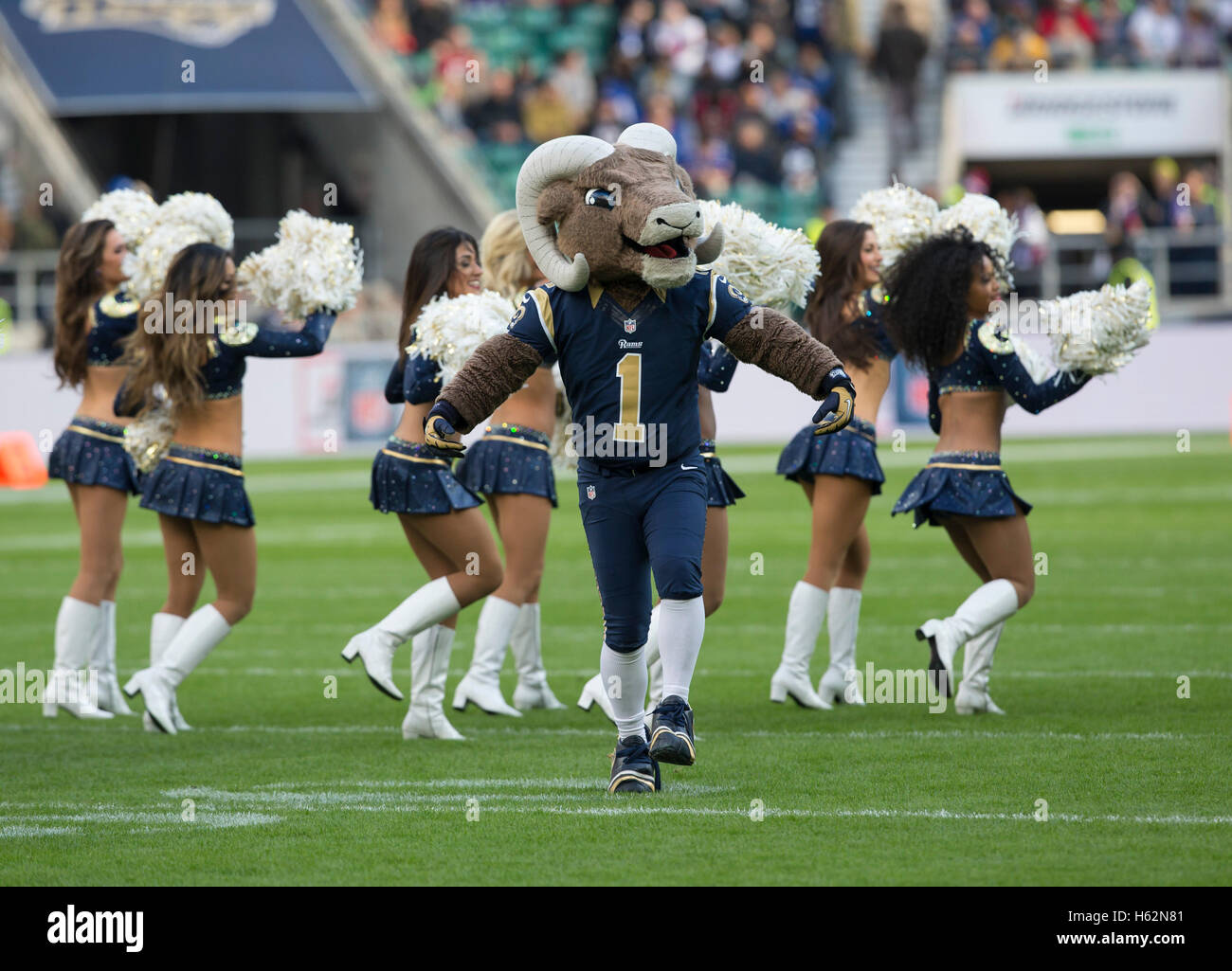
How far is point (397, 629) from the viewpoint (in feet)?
21.0

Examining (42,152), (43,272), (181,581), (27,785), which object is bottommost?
(27,785)

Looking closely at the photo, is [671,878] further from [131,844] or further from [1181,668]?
[1181,668]

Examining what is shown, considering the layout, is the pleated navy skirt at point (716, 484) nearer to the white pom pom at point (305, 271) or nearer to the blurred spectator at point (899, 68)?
the white pom pom at point (305, 271)

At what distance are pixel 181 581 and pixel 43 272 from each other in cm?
1514

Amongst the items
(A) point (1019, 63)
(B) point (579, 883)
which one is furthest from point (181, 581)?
(A) point (1019, 63)

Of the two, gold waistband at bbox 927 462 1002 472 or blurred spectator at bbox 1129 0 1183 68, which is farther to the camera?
blurred spectator at bbox 1129 0 1183 68

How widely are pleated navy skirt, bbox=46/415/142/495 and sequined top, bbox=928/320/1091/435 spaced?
3.06m

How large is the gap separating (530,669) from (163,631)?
138 centimetres

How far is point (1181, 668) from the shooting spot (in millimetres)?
7578

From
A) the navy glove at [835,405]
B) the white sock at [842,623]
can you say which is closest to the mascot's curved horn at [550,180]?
the navy glove at [835,405]

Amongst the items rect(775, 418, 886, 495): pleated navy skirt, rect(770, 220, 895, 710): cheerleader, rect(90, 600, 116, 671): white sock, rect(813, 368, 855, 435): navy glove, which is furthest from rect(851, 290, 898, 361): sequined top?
rect(90, 600, 116, 671): white sock

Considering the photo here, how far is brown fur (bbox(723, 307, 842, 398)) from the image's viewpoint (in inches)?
207

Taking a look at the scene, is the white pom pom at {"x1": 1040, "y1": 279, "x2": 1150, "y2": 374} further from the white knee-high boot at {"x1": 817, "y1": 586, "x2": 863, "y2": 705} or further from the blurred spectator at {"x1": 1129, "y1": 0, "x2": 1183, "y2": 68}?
the blurred spectator at {"x1": 1129, "y1": 0, "x2": 1183, "y2": 68}

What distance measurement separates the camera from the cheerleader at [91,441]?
738 cm
